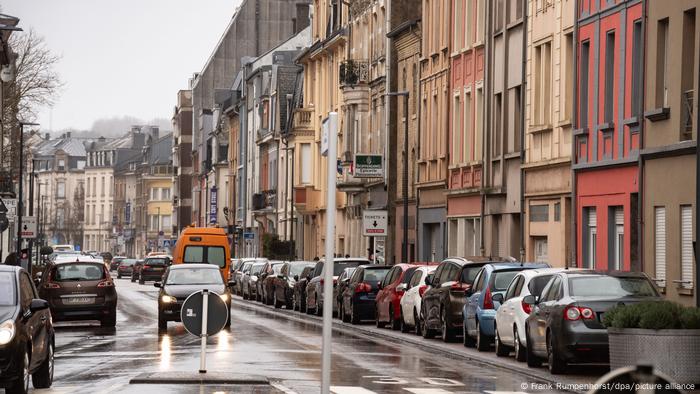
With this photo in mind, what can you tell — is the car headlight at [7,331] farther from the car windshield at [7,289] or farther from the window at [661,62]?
the window at [661,62]

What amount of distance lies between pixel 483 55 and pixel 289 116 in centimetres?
4690

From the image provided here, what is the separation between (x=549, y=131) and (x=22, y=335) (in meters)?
25.4

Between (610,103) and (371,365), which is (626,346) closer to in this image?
(371,365)

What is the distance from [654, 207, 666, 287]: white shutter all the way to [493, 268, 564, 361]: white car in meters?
6.28

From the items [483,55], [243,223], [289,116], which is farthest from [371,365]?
[243,223]

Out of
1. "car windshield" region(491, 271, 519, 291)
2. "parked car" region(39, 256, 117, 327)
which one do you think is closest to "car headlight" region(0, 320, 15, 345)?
"car windshield" region(491, 271, 519, 291)

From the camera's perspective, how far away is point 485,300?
94.4 ft

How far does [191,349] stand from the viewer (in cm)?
2911

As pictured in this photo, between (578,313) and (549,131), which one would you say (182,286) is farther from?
(578,313)

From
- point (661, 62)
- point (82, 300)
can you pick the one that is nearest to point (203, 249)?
point (82, 300)

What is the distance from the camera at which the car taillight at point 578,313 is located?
22.8 metres

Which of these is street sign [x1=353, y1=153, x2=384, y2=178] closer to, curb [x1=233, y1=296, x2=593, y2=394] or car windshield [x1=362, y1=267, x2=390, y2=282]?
curb [x1=233, y1=296, x2=593, y2=394]

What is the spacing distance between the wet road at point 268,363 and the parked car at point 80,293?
0.49m

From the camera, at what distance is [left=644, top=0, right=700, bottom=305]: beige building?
31.7 meters
